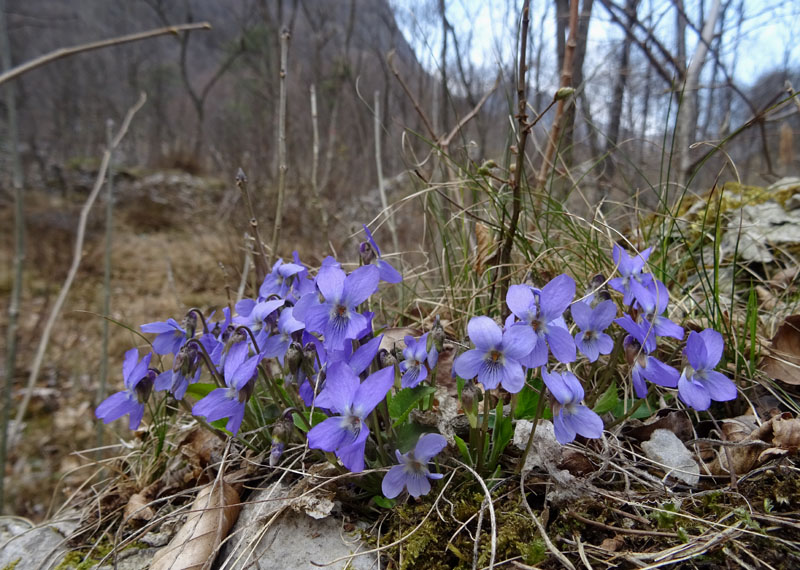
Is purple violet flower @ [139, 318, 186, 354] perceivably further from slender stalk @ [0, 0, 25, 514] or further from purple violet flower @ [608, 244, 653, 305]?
purple violet flower @ [608, 244, 653, 305]

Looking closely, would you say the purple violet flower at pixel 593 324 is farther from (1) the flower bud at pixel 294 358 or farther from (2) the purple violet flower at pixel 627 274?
(1) the flower bud at pixel 294 358

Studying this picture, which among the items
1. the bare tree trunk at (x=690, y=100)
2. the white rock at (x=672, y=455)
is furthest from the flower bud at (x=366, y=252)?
the bare tree trunk at (x=690, y=100)

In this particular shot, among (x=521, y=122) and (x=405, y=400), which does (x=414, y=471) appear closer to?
(x=405, y=400)

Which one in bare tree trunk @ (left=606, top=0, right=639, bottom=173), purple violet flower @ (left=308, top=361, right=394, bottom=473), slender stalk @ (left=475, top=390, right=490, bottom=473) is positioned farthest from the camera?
bare tree trunk @ (left=606, top=0, right=639, bottom=173)

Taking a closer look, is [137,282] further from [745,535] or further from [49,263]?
[745,535]

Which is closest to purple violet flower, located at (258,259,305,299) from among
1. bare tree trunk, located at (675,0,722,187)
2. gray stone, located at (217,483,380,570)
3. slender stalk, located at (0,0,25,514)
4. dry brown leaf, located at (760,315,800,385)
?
gray stone, located at (217,483,380,570)

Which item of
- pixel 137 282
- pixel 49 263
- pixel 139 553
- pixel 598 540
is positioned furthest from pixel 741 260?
pixel 49 263
